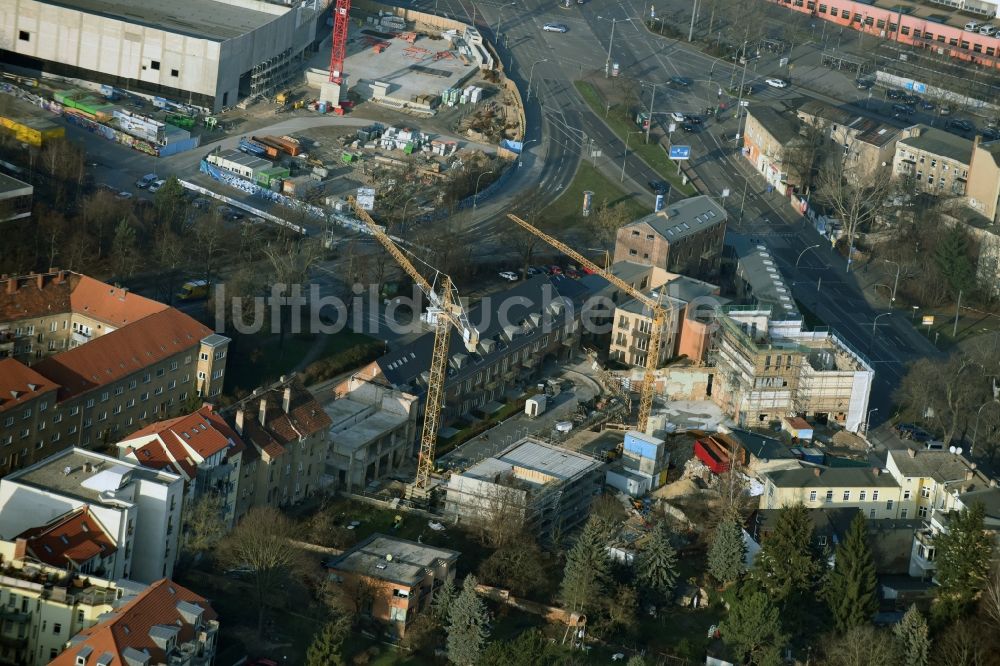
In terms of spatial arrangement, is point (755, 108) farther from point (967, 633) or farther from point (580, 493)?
point (967, 633)

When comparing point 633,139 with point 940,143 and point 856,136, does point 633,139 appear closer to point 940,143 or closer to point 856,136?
point 856,136

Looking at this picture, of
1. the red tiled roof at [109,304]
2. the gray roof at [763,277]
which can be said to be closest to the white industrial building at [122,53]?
the gray roof at [763,277]

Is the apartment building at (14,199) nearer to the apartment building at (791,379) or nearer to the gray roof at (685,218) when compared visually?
the gray roof at (685,218)

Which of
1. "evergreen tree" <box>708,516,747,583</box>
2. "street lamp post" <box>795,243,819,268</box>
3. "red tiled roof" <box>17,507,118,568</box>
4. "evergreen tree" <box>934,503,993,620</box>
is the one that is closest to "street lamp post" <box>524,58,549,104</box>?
"street lamp post" <box>795,243,819,268</box>

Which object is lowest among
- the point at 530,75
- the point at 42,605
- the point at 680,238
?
the point at 42,605

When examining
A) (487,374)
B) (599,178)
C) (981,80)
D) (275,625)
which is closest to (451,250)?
(487,374)

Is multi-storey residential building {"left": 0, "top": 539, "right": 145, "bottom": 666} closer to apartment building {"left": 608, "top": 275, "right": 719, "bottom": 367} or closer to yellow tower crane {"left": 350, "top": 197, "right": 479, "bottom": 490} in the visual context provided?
yellow tower crane {"left": 350, "top": 197, "right": 479, "bottom": 490}

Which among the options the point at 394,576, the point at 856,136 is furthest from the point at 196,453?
the point at 856,136
